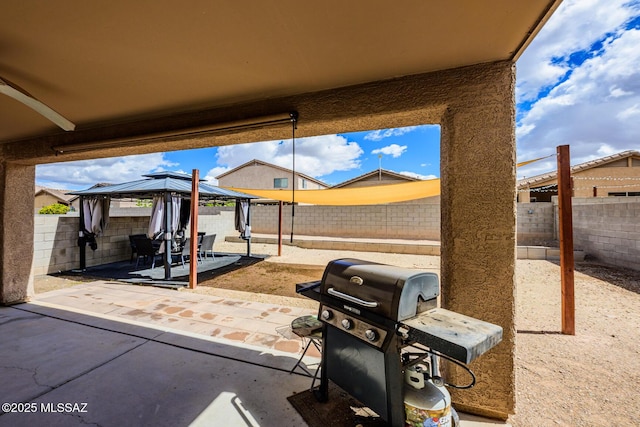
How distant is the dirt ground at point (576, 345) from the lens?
1.67 m

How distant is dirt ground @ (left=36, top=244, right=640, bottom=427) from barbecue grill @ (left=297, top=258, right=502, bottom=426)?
1.00 m

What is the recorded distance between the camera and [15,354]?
2145 mm

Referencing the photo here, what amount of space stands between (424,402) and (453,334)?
16.1 inches

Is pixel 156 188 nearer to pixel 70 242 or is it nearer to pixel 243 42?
pixel 70 242

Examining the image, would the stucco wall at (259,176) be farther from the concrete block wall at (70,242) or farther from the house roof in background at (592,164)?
the house roof in background at (592,164)

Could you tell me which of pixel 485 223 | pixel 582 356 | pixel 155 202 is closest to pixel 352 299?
pixel 485 223

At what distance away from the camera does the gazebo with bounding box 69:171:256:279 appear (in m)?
5.10

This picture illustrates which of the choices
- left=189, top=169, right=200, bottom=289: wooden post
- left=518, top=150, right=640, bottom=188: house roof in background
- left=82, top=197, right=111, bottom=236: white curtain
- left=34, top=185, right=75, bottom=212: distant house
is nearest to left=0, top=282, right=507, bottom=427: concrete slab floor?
left=189, top=169, right=200, bottom=289: wooden post

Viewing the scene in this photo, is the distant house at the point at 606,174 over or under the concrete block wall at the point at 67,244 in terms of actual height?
over

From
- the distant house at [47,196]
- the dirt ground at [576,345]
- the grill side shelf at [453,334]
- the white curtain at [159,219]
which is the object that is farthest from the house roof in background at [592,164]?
the distant house at [47,196]

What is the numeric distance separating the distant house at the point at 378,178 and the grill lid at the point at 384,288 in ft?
45.4

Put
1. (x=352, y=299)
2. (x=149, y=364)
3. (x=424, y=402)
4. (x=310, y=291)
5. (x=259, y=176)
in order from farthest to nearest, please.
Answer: (x=259, y=176) → (x=149, y=364) → (x=310, y=291) → (x=352, y=299) → (x=424, y=402)

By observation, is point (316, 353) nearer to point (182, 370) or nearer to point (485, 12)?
point (182, 370)

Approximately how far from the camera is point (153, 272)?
5.69 m
